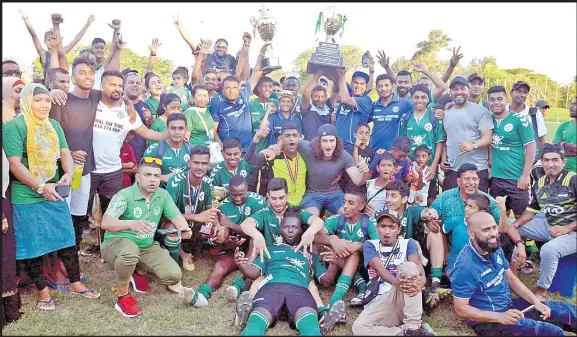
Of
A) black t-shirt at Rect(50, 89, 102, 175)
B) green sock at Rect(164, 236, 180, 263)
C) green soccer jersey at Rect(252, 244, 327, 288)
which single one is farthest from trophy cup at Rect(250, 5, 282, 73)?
green soccer jersey at Rect(252, 244, 327, 288)

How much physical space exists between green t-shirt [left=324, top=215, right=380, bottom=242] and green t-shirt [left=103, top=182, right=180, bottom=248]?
6.28ft

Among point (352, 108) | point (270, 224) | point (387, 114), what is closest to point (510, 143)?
point (387, 114)

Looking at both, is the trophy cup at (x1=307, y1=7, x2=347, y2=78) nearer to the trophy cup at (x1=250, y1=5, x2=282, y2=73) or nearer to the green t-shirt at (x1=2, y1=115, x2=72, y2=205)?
the trophy cup at (x1=250, y1=5, x2=282, y2=73)

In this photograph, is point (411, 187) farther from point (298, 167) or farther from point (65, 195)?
point (65, 195)

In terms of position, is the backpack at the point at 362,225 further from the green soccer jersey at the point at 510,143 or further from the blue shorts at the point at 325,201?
the green soccer jersey at the point at 510,143

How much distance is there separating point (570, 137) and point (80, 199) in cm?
627

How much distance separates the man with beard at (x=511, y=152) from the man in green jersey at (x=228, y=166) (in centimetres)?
346

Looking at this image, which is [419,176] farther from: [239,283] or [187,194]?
[187,194]

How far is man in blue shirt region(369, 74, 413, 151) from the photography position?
722 centimetres

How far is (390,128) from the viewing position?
7.25 meters

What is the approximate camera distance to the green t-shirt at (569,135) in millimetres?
6004

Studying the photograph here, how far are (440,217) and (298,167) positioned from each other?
76.5 inches

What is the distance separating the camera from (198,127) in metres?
6.93

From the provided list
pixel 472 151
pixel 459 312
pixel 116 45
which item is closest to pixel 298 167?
pixel 472 151
